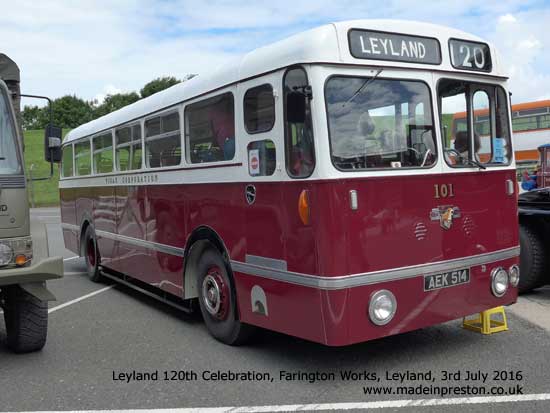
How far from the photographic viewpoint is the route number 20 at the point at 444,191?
4.69 meters

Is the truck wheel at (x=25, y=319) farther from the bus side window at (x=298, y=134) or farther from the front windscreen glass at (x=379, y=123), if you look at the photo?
the front windscreen glass at (x=379, y=123)

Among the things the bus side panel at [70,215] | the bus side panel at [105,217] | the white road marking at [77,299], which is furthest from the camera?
the bus side panel at [70,215]

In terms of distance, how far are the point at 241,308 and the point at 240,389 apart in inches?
34.2

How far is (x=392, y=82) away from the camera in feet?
15.1

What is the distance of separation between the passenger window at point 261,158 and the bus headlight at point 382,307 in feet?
4.08

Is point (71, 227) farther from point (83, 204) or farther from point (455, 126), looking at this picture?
point (455, 126)

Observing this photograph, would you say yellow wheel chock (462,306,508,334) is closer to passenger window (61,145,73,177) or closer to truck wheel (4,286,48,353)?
truck wheel (4,286,48,353)

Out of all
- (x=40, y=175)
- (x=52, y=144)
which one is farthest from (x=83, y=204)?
(x=40, y=175)

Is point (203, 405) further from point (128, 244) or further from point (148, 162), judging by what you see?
point (128, 244)

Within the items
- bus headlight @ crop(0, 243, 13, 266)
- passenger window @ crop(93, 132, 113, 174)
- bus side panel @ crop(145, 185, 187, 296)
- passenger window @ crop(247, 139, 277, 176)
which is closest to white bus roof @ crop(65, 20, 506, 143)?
passenger window @ crop(247, 139, 277, 176)

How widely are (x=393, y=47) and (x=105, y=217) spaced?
5559 mm

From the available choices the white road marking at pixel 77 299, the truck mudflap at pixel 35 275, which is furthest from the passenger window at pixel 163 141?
the white road marking at pixel 77 299

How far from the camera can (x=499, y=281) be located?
5152 mm

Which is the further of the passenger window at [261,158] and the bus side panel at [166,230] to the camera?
the bus side panel at [166,230]
